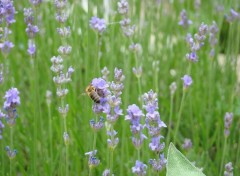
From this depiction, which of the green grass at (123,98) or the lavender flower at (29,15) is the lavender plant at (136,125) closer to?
the green grass at (123,98)

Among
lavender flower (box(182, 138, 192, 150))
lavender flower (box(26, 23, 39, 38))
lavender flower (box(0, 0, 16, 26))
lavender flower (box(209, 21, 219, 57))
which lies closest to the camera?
lavender flower (box(0, 0, 16, 26))

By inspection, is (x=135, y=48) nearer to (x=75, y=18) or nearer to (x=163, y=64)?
(x=75, y=18)

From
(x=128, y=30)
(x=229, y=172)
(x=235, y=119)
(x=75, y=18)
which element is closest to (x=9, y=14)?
(x=128, y=30)

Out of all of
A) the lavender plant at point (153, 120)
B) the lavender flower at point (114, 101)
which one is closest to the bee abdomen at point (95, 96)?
the lavender flower at point (114, 101)

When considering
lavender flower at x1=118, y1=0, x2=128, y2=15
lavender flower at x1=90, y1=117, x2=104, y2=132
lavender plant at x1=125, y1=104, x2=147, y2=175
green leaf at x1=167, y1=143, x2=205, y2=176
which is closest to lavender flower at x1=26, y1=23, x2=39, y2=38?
lavender flower at x1=118, y1=0, x2=128, y2=15

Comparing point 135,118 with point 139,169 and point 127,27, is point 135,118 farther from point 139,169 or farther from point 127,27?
point 127,27

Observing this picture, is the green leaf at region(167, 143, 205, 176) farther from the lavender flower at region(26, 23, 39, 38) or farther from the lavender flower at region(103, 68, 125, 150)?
the lavender flower at region(26, 23, 39, 38)
